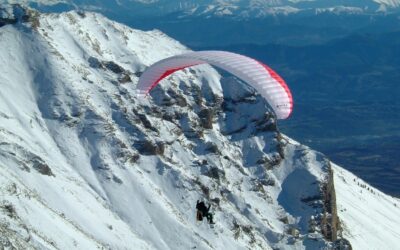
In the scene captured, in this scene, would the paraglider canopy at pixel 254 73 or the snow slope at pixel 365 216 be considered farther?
the snow slope at pixel 365 216

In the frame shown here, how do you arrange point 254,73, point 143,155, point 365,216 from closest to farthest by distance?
point 254,73 < point 143,155 < point 365,216

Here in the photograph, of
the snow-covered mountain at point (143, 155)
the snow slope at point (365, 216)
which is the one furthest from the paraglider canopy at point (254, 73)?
the snow slope at point (365, 216)

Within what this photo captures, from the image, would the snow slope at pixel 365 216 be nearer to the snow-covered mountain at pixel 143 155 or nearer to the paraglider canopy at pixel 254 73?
the snow-covered mountain at pixel 143 155

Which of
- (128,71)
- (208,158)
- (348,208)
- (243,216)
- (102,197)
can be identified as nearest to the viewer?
(102,197)

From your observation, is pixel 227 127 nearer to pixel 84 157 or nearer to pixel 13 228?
pixel 84 157

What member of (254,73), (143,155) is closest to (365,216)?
(143,155)

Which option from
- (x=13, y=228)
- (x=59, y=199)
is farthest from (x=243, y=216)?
(x=13, y=228)

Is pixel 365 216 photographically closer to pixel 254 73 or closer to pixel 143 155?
pixel 143 155

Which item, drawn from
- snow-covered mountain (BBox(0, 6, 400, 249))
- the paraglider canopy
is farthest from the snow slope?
the paraglider canopy
